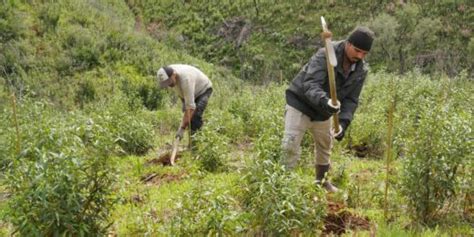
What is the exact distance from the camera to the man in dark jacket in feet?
15.4

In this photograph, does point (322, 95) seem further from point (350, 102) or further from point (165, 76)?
point (165, 76)

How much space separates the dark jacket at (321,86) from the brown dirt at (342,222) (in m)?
0.96

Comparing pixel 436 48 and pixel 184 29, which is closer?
pixel 436 48

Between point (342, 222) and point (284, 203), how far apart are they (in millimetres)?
1091

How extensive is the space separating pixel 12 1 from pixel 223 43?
18.4m

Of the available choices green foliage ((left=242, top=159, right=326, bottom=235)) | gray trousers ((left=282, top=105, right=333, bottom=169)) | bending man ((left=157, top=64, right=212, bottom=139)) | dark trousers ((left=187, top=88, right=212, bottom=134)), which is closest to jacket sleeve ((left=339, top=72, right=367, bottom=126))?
gray trousers ((left=282, top=105, right=333, bottom=169))

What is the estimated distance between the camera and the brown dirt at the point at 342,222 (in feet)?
14.6

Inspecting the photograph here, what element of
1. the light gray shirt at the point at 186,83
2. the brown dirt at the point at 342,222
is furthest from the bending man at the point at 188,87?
the brown dirt at the point at 342,222

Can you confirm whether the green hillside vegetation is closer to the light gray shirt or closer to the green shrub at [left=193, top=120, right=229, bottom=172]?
the green shrub at [left=193, top=120, right=229, bottom=172]

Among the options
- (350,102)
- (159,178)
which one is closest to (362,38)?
(350,102)

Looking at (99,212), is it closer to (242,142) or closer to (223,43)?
(242,142)

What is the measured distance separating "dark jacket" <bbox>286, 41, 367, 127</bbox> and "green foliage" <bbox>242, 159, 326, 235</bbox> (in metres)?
0.94

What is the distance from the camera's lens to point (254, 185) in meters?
4.04

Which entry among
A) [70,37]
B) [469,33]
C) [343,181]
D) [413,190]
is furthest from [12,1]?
[469,33]
